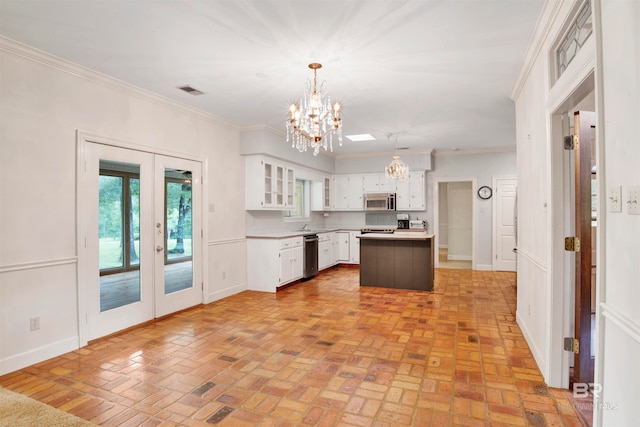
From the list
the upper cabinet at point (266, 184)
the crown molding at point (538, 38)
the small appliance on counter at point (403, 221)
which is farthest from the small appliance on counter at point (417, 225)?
Result: the crown molding at point (538, 38)

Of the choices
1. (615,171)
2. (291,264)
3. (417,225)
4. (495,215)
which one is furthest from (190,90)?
(495,215)

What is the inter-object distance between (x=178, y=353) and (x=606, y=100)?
351cm

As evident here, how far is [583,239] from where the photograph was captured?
2.51m

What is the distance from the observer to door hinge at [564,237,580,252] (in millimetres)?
2488

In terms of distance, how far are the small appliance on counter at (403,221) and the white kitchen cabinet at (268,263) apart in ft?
10.2

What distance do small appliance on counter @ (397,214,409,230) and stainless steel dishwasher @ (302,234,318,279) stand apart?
2.20 metres

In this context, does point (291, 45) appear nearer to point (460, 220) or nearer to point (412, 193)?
point (412, 193)

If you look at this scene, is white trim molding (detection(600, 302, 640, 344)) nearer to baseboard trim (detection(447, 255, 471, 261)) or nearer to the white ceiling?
the white ceiling

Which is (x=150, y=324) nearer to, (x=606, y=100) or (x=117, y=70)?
(x=117, y=70)

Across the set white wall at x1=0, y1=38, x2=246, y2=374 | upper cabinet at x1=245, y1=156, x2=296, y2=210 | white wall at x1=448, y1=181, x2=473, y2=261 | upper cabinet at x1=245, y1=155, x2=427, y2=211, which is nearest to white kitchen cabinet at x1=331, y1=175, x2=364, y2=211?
upper cabinet at x1=245, y1=155, x2=427, y2=211

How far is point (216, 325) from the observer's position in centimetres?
402

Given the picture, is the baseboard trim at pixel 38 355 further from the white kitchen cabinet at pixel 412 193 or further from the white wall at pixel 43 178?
the white kitchen cabinet at pixel 412 193

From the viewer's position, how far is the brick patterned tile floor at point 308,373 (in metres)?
2.23

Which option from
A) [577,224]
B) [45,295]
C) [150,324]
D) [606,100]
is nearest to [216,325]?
[150,324]
